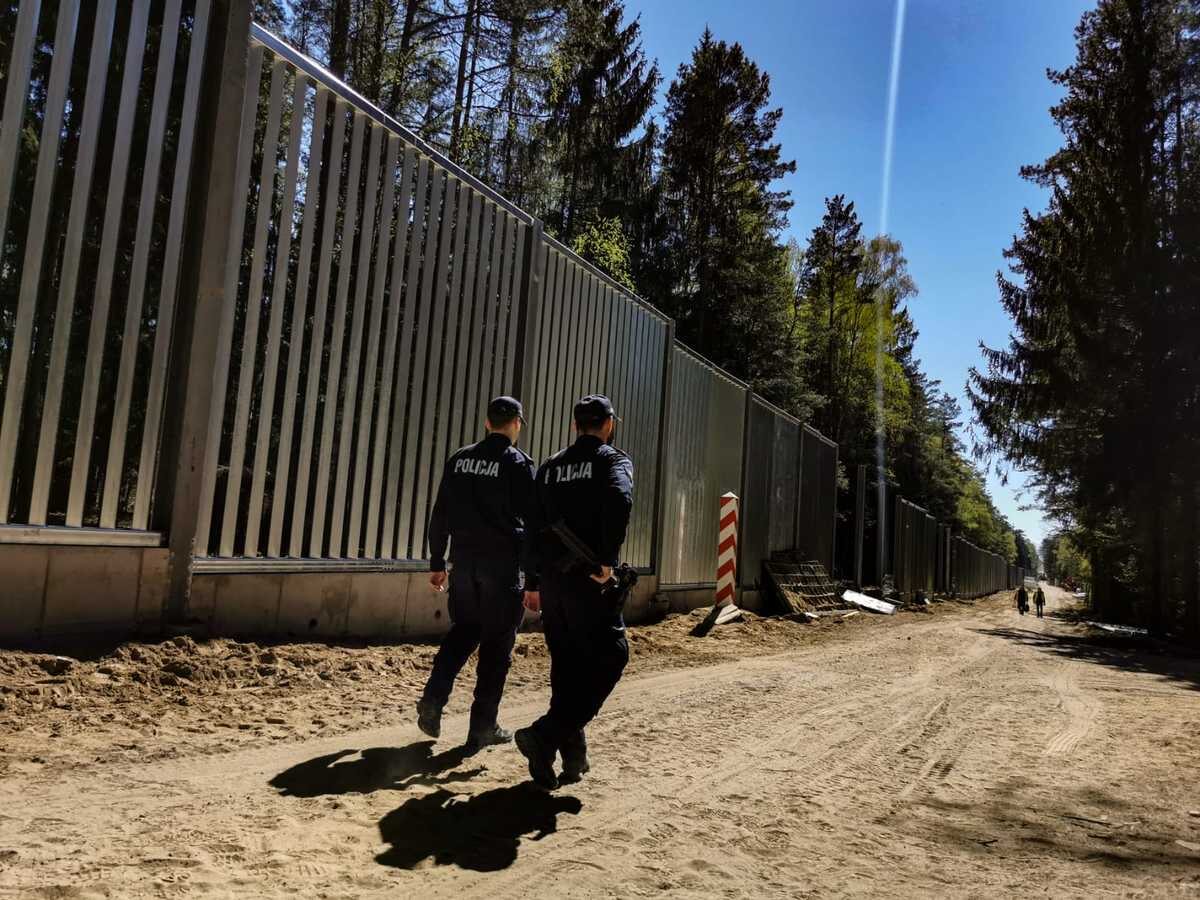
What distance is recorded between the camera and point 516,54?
55.2 feet

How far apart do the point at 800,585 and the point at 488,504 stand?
43.3 feet

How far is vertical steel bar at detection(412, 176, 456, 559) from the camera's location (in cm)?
731

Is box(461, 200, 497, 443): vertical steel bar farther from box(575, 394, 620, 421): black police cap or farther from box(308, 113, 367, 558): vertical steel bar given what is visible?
box(575, 394, 620, 421): black police cap

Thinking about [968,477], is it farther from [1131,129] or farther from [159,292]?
[159,292]

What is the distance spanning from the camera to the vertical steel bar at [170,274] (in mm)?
5035

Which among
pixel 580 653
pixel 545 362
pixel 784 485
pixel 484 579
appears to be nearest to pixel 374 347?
pixel 545 362

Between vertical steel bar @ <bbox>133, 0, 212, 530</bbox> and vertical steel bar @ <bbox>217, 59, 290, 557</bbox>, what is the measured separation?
20.5 inches

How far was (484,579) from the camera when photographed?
428 centimetres

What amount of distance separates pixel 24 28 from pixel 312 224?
2.05 m

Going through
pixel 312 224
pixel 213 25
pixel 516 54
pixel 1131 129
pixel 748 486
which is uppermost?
pixel 1131 129

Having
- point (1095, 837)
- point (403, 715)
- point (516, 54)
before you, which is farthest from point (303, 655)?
point (516, 54)

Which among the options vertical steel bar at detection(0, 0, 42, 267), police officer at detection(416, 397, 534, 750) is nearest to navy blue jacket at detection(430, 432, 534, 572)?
police officer at detection(416, 397, 534, 750)

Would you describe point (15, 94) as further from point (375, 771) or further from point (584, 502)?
point (375, 771)

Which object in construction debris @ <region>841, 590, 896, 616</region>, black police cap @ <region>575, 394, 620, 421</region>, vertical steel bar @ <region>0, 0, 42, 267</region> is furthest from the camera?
construction debris @ <region>841, 590, 896, 616</region>
